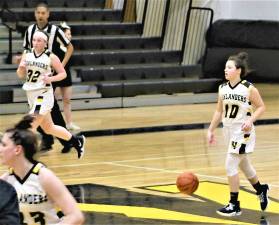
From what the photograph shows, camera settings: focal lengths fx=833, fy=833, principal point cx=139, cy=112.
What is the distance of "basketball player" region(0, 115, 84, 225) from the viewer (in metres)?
4.50

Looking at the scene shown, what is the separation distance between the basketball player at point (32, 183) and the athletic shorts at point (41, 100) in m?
5.33

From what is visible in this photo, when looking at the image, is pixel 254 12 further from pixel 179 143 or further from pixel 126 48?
pixel 179 143

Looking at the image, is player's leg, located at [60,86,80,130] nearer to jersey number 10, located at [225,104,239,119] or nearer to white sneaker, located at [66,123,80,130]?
white sneaker, located at [66,123,80,130]

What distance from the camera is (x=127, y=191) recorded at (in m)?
9.04

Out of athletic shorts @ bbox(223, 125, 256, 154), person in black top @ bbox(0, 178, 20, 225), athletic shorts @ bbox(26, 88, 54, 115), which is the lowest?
athletic shorts @ bbox(26, 88, 54, 115)

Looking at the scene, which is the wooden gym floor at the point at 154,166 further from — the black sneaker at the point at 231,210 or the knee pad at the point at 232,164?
the knee pad at the point at 232,164

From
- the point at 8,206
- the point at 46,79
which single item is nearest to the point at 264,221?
the point at 46,79

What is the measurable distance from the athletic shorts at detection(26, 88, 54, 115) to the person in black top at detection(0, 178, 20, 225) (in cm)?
600

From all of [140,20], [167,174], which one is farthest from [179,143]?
[140,20]

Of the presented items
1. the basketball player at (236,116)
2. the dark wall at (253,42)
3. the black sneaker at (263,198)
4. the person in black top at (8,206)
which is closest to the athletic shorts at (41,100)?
the basketball player at (236,116)

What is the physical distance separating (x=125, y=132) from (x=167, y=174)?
3518 mm

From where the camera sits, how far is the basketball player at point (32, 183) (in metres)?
4.50

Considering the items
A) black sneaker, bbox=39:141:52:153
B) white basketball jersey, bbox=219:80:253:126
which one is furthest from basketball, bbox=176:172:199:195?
black sneaker, bbox=39:141:52:153

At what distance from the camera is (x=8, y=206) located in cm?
417
